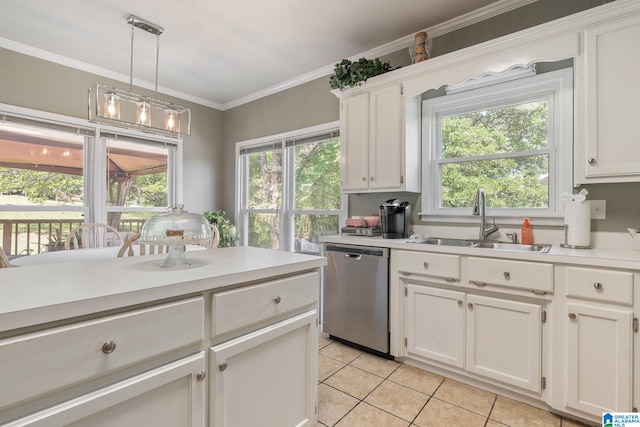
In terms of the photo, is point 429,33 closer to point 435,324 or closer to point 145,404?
point 435,324

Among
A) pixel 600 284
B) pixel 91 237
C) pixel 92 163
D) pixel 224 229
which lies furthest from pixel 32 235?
pixel 600 284

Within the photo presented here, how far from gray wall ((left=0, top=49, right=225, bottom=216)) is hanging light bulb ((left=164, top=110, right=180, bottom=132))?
1.54 m

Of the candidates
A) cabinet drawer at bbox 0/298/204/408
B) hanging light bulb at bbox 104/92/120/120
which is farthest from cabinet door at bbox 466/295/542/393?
hanging light bulb at bbox 104/92/120/120

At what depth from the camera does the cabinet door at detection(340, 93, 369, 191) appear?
277 cm

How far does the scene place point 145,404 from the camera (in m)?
0.96

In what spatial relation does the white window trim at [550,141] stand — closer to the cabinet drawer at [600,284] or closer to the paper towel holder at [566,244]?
the paper towel holder at [566,244]

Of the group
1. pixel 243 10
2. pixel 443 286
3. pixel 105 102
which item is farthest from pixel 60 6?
pixel 443 286

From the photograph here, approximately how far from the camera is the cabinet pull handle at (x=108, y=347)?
0.86 meters

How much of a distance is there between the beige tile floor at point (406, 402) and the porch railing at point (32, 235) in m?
2.94

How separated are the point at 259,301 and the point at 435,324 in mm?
1441

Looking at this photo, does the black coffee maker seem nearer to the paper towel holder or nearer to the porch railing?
the paper towel holder

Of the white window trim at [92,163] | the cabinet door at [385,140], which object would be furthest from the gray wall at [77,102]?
the cabinet door at [385,140]

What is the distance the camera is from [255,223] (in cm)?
427

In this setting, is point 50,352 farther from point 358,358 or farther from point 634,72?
point 634,72
